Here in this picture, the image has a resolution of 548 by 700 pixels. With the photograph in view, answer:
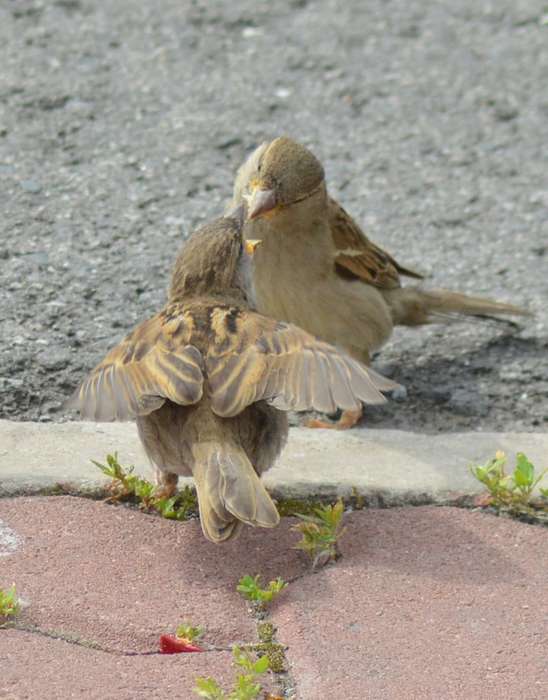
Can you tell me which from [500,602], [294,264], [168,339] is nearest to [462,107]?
[294,264]

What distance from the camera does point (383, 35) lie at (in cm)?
735

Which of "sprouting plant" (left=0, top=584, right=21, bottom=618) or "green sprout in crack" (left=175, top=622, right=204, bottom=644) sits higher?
"sprouting plant" (left=0, top=584, right=21, bottom=618)

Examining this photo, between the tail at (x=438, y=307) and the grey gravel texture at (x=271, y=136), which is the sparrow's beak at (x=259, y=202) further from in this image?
the tail at (x=438, y=307)

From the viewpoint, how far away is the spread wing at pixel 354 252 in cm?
506

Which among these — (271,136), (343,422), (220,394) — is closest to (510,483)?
(220,394)

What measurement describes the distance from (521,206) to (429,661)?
11.0 feet

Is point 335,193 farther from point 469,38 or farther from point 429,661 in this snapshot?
point 429,661

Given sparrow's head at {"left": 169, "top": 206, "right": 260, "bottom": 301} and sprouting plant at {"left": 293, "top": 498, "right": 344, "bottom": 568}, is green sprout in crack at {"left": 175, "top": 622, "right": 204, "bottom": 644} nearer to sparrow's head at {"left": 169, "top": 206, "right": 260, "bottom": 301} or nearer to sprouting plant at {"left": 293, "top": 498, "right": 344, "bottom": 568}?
sprouting plant at {"left": 293, "top": 498, "right": 344, "bottom": 568}

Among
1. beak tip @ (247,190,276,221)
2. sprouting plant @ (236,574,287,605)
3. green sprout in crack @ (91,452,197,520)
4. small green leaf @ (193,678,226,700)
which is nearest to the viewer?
small green leaf @ (193,678,226,700)

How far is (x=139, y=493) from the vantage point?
3.53 meters

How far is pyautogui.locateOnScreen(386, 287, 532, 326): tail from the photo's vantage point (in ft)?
16.6

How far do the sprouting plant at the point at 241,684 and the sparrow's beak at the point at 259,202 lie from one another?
206cm

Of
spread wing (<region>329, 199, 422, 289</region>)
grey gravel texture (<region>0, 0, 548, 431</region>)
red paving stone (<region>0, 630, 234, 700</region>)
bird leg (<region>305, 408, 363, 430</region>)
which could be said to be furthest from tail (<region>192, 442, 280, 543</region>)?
spread wing (<region>329, 199, 422, 289</region>)

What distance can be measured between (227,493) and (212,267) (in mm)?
992
